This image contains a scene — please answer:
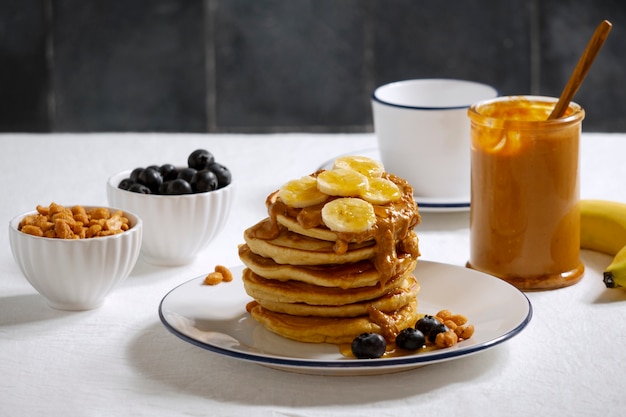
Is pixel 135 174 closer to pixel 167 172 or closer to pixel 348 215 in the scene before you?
pixel 167 172

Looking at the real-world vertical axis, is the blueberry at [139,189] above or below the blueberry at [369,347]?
above

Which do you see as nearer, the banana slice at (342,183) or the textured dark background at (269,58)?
the banana slice at (342,183)

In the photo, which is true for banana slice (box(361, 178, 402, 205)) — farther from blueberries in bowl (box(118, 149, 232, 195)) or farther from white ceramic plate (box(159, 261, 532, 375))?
blueberries in bowl (box(118, 149, 232, 195))

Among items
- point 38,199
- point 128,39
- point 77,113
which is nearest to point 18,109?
point 77,113

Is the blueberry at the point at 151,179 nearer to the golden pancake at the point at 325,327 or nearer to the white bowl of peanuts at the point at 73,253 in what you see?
the white bowl of peanuts at the point at 73,253

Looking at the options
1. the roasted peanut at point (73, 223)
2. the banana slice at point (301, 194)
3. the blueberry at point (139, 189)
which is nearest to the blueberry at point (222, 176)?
the blueberry at point (139, 189)

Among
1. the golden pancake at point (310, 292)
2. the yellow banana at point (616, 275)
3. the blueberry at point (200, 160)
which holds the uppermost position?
the blueberry at point (200, 160)

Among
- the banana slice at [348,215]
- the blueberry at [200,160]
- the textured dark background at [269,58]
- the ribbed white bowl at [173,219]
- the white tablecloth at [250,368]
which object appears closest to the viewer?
the white tablecloth at [250,368]
